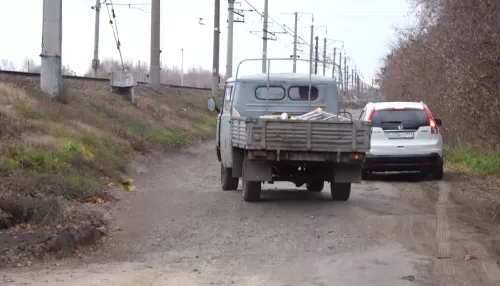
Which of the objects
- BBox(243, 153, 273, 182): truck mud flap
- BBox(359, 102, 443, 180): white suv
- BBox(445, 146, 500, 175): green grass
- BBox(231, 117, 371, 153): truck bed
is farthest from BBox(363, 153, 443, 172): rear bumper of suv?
BBox(231, 117, 371, 153): truck bed

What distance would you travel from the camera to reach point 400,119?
17062 mm

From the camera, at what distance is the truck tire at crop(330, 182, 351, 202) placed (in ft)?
44.9

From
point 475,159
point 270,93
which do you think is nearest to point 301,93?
point 270,93

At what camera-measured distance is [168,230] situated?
11203mm

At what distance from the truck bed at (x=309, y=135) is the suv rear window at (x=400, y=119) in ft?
15.8

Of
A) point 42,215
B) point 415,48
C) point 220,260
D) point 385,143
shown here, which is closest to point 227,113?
point 385,143

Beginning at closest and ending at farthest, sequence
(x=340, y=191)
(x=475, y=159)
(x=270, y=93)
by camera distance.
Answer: (x=340, y=191), (x=270, y=93), (x=475, y=159)

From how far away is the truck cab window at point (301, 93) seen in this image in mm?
14852

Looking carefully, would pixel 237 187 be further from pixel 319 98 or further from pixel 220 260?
pixel 220 260

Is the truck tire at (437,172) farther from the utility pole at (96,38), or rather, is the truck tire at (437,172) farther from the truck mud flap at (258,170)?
the utility pole at (96,38)

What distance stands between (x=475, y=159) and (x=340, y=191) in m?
8.17

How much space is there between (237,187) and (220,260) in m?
6.63

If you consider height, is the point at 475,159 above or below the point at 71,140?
below

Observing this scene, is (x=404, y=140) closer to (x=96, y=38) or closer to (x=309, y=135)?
(x=309, y=135)
